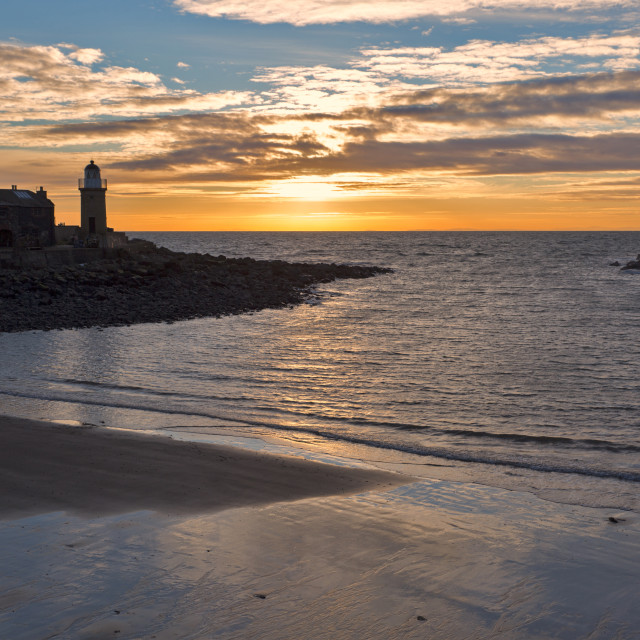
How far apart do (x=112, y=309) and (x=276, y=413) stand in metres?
18.1

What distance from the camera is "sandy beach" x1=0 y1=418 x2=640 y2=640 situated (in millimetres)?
5160

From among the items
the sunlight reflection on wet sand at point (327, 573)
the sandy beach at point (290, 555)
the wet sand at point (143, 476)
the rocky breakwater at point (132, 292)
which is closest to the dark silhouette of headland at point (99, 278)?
the rocky breakwater at point (132, 292)

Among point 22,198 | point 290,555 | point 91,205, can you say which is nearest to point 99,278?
point 22,198

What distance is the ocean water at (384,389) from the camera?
10.4 m

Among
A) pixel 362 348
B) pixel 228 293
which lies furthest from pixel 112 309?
pixel 362 348

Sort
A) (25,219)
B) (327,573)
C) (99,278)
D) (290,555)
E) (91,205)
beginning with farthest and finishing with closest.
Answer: (91,205) → (25,219) → (99,278) → (290,555) → (327,573)

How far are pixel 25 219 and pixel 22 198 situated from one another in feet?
6.58

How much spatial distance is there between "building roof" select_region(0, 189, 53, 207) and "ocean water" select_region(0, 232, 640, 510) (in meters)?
23.8

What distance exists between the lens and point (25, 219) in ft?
148

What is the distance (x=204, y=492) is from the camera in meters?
8.23

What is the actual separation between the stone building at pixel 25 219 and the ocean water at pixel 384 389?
2265 cm

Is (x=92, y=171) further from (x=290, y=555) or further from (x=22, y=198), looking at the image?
(x=290, y=555)

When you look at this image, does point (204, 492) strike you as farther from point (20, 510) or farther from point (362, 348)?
point (362, 348)

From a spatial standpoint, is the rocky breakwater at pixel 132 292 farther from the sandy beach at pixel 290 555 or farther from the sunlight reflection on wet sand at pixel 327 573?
the sunlight reflection on wet sand at pixel 327 573
